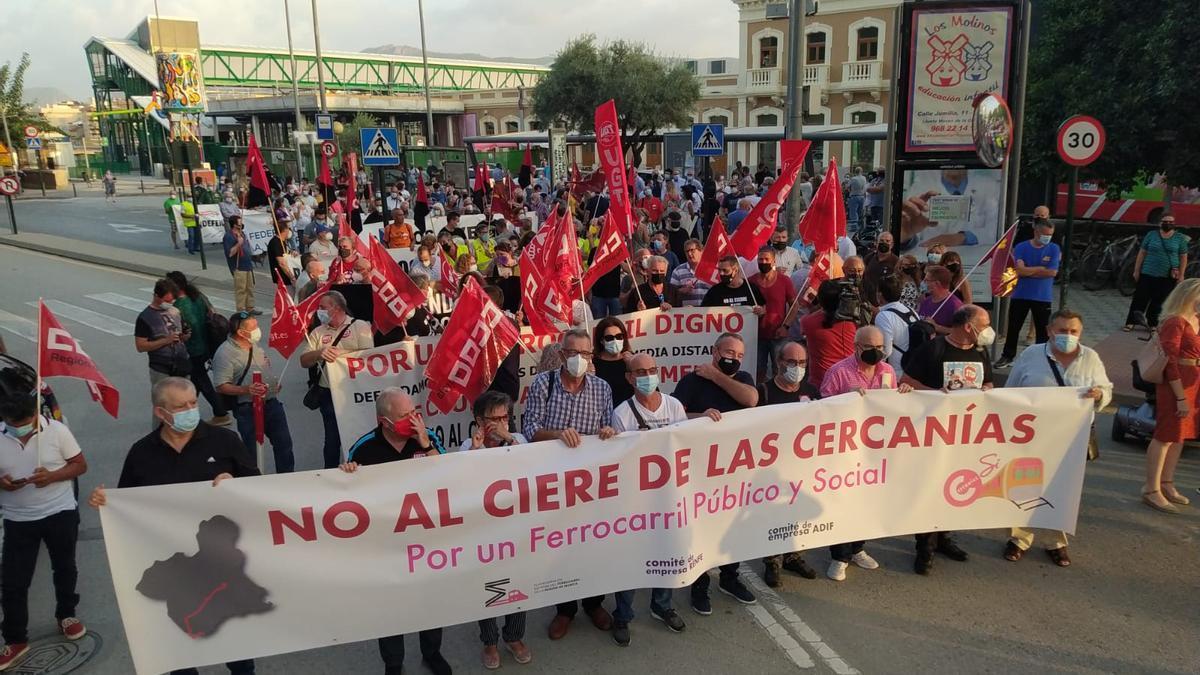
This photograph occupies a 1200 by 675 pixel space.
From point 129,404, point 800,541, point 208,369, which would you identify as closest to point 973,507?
point 800,541

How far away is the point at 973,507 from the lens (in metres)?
5.28

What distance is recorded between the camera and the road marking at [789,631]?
4615 millimetres

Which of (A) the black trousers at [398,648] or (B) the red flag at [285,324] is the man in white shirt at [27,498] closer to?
(A) the black trousers at [398,648]

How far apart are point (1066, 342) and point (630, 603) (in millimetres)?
3321

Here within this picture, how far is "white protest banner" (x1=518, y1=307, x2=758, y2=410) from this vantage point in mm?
7820

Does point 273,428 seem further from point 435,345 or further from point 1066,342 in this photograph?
point 1066,342

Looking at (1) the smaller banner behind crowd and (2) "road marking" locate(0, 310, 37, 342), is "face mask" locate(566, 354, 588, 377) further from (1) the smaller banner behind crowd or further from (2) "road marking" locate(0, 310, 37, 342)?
(2) "road marking" locate(0, 310, 37, 342)

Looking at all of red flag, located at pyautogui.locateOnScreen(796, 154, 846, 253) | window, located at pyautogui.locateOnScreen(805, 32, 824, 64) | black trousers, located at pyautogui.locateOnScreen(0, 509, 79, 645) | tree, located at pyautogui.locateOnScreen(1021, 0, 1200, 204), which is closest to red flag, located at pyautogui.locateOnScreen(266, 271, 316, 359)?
black trousers, located at pyautogui.locateOnScreen(0, 509, 79, 645)

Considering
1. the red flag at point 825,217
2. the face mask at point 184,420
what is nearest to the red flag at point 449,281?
the red flag at point 825,217

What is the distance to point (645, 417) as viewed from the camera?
491 centimetres

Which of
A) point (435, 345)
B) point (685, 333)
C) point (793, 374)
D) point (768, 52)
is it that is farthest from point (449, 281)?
point (768, 52)

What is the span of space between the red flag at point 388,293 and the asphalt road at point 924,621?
8.97ft

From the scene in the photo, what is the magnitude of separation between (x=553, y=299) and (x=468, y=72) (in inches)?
3522

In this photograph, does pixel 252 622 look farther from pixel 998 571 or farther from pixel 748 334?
pixel 748 334
